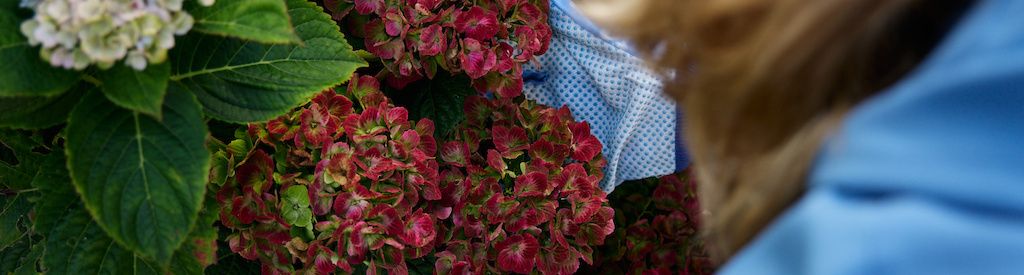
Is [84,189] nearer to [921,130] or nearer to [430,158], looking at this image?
[430,158]

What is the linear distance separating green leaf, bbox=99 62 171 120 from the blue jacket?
56cm

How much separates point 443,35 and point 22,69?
51cm

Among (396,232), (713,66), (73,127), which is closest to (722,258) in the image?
(713,66)

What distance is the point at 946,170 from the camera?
0.49 meters

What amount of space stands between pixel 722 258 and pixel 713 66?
0.67 ft

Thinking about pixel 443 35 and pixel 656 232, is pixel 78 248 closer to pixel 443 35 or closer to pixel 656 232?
pixel 443 35

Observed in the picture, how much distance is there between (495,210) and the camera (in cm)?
119

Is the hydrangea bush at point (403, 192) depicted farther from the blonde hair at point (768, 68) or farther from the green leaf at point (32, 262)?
the blonde hair at point (768, 68)

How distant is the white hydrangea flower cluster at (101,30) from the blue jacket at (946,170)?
22.2 inches

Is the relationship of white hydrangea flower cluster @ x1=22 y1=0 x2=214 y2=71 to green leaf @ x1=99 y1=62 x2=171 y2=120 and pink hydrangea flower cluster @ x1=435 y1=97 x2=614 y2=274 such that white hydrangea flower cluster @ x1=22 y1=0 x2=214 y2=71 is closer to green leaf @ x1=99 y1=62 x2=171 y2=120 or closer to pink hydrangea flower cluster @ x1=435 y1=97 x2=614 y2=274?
green leaf @ x1=99 y1=62 x2=171 y2=120

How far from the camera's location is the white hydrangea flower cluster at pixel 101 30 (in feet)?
2.52

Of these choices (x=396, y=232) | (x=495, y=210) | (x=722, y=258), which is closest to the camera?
(x=722, y=258)

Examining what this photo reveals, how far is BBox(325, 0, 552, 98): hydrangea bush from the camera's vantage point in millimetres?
1189

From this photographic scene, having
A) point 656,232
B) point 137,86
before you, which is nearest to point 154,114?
point 137,86
